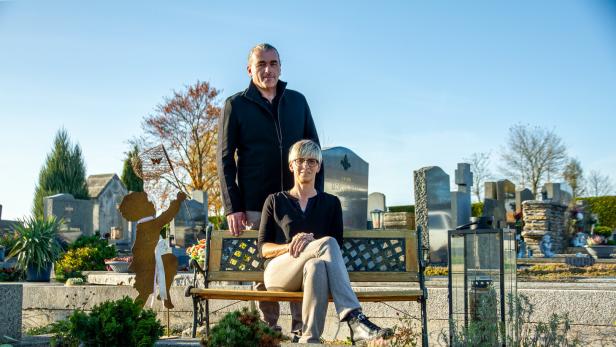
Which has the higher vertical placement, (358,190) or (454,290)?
(358,190)

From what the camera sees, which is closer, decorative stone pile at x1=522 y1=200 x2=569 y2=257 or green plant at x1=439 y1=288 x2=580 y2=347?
green plant at x1=439 y1=288 x2=580 y2=347

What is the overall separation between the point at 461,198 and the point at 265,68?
38.1ft

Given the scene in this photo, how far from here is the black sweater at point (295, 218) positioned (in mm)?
4098

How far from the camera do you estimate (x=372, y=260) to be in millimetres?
4750

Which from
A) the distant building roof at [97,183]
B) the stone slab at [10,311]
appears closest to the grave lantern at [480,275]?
the stone slab at [10,311]

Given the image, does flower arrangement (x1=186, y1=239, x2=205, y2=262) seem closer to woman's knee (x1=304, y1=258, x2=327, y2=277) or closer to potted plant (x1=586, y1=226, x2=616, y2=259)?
woman's knee (x1=304, y1=258, x2=327, y2=277)

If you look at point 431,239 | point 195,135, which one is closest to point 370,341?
point 431,239

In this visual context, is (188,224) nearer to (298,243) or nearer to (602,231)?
(298,243)

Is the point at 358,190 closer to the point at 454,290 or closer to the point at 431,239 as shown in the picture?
the point at 431,239

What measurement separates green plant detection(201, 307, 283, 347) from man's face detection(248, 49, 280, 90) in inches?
72.3

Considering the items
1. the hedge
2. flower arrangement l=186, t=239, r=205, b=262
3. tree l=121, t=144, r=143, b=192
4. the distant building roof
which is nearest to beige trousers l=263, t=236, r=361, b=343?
flower arrangement l=186, t=239, r=205, b=262

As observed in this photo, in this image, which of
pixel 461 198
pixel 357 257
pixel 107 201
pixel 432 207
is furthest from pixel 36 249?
pixel 107 201

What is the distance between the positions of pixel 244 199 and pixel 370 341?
62.2 inches

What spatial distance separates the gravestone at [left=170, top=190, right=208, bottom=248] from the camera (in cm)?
1605
